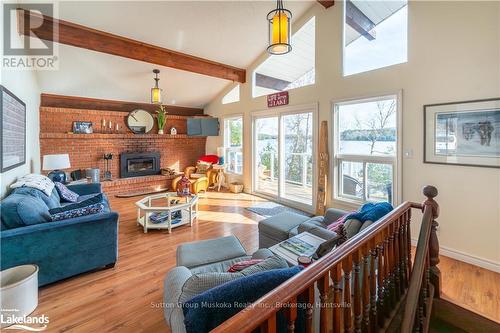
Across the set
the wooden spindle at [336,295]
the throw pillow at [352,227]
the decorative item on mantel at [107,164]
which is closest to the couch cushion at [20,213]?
the wooden spindle at [336,295]

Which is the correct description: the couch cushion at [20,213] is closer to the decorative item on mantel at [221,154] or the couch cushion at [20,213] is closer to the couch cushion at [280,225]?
the couch cushion at [280,225]

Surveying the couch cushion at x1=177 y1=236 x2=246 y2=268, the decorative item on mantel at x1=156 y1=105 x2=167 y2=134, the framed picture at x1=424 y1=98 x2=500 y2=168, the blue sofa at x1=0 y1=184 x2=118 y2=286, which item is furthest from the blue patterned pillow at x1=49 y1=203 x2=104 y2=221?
the decorative item on mantel at x1=156 y1=105 x2=167 y2=134

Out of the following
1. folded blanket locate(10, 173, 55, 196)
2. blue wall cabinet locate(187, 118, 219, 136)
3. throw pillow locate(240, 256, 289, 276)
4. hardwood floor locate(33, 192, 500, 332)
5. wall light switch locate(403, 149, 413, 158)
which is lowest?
hardwood floor locate(33, 192, 500, 332)

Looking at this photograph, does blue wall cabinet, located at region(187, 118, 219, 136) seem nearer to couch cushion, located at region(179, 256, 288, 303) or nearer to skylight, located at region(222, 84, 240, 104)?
skylight, located at region(222, 84, 240, 104)

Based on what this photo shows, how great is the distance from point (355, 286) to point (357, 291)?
4 cm

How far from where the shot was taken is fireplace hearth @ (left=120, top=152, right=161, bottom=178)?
6383 millimetres

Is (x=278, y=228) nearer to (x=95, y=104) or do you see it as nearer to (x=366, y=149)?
(x=366, y=149)

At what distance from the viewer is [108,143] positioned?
244 inches

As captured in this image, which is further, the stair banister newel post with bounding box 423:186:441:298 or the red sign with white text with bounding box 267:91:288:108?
the red sign with white text with bounding box 267:91:288:108

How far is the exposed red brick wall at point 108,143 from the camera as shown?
5.44 metres

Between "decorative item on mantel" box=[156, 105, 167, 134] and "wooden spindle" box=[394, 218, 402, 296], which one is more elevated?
"decorative item on mantel" box=[156, 105, 167, 134]

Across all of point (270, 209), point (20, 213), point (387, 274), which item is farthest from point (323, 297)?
point (270, 209)

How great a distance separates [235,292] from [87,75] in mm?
5678

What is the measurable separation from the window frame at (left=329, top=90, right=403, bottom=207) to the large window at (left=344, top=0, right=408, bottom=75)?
1.51 ft
